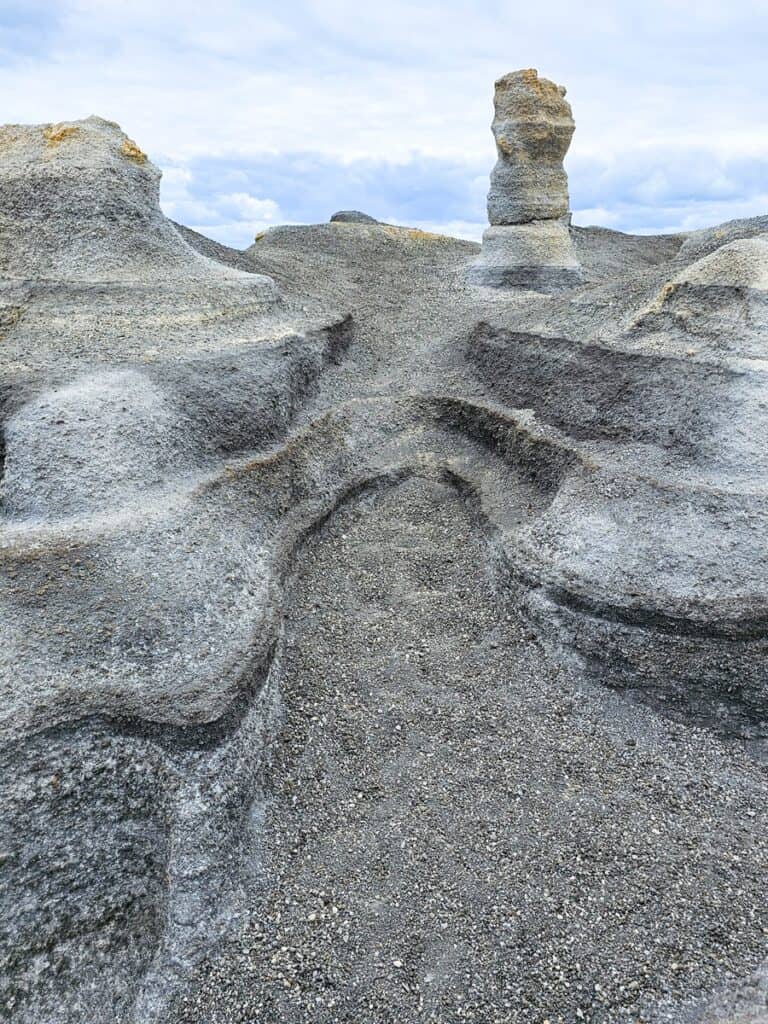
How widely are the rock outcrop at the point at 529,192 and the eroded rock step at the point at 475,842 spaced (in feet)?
39.7

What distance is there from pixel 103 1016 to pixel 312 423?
28.1 ft

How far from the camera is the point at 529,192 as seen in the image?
67.2 feet

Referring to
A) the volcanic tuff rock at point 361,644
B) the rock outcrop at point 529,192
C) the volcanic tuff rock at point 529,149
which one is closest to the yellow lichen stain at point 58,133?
the volcanic tuff rock at point 361,644

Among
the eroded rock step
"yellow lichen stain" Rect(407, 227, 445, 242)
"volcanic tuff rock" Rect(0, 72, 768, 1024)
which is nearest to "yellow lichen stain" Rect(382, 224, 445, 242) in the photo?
"yellow lichen stain" Rect(407, 227, 445, 242)

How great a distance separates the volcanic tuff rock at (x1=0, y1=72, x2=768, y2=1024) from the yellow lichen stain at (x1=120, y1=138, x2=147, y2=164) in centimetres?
4

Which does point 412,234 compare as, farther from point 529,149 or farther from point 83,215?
point 83,215

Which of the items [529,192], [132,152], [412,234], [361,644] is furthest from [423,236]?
[361,644]

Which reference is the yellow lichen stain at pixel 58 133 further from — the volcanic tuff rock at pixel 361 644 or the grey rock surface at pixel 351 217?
the grey rock surface at pixel 351 217

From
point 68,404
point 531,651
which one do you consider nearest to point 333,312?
point 68,404

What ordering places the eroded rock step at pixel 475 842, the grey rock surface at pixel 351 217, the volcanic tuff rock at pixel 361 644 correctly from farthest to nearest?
the grey rock surface at pixel 351 217 < the volcanic tuff rock at pixel 361 644 < the eroded rock step at pixel 475 842

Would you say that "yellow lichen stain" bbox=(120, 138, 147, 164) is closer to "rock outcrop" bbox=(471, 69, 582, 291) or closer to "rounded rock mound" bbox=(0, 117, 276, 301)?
"rounded rock mound" bbox=(0, 117, 276, 301)

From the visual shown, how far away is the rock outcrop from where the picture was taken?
65.0 ft

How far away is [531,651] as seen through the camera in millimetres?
9953

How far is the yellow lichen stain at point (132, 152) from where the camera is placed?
14109mm
